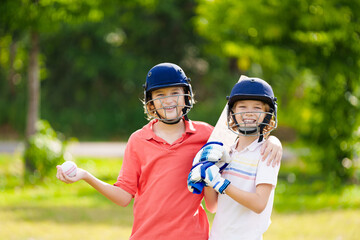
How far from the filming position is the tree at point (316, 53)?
7.98 m

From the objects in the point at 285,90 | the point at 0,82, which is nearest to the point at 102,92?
the point at 0,82

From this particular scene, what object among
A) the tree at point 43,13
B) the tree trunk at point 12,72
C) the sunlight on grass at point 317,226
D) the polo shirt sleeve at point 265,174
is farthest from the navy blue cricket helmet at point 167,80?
the tree trunk at point 12,72

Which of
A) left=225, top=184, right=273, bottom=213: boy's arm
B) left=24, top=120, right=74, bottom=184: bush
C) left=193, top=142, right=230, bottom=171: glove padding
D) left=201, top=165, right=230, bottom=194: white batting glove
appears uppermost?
left=24, top=120, right=74, bottom=184: bush

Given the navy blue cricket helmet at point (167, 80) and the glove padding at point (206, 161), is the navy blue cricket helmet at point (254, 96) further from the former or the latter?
the navy blue cricket helmet at point (167, 80)

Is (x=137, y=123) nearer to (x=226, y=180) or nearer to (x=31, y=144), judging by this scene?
(x=31, y=144)

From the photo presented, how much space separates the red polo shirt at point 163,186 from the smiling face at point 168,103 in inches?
4.8

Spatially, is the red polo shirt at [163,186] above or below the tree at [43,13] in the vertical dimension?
below

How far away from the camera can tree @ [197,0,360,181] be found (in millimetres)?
7984

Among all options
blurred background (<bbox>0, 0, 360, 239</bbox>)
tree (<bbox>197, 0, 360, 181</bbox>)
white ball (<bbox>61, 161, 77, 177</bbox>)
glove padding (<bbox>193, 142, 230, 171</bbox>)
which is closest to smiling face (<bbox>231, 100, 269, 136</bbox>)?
glove padding (<bbox>193, 142, 230, 171</bbox>)

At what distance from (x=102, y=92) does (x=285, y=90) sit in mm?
6717

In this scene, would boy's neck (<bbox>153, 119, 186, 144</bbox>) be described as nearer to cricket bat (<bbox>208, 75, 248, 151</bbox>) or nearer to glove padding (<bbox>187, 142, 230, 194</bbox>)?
cricket bat (<bbox>208, 75, 248, 151</bbox>)

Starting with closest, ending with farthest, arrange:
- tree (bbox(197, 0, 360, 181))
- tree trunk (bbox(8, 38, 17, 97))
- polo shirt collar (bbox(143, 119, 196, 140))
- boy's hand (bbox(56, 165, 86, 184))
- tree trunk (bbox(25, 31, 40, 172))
A: boy's hand (bbox(56, 165, 86, 184))
polo shirt collar (bbox(143, 119, 196, 140))
tree (bbox(197, 0, 360, 181))
tree trunk (bbox(25, 31, 40, 172))
tree trunk (bbox(8, 38, 17, 97))

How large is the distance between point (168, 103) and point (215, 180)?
0.53m

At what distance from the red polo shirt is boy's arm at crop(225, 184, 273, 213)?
352 millimetres
